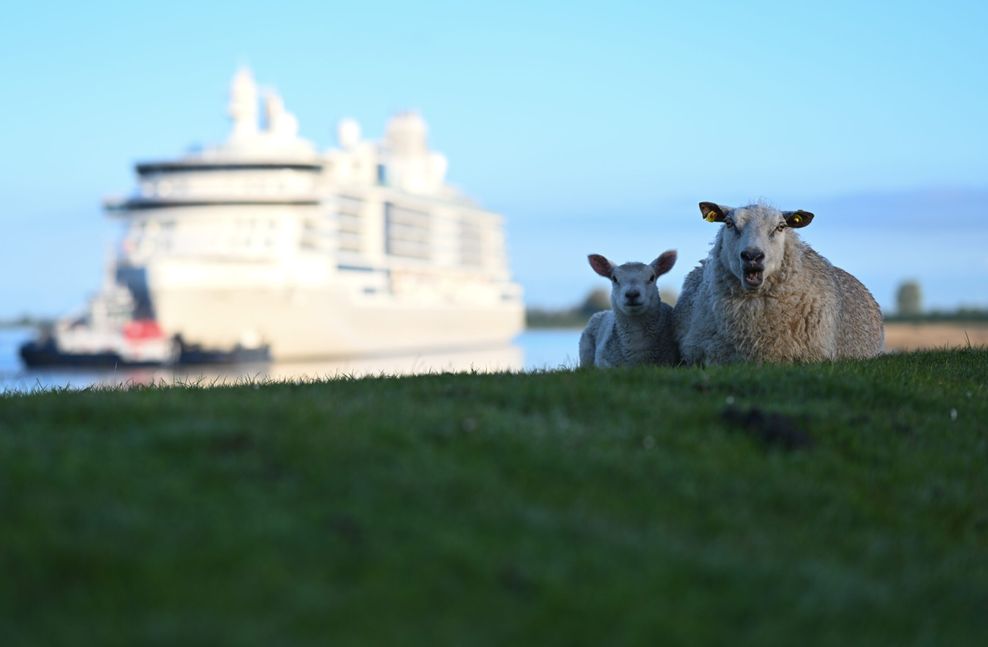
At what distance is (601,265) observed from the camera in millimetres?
10953

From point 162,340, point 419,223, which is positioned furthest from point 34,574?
point 419,223

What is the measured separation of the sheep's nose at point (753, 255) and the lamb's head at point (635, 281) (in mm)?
1155

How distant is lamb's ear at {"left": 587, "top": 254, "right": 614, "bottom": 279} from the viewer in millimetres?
10859

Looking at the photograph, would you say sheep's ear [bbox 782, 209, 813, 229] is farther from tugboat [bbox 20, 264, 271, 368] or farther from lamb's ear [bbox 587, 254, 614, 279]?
tugboat [bbox 20, 264, 271, 368]

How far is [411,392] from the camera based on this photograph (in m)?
6.82

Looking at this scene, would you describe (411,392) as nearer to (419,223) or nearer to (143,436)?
(143,436)

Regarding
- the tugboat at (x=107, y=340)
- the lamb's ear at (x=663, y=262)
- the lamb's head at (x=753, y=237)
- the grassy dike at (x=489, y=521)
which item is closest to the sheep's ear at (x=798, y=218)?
the lamb's head at (x=753, y=237)

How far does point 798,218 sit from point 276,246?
44.3 metres

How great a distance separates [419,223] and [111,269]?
20115mm

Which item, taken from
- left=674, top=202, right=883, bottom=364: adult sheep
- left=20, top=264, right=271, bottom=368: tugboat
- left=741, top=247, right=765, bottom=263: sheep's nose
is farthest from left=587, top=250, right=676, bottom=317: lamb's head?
left=20, top=264, right=271, bottom=368: tugboat

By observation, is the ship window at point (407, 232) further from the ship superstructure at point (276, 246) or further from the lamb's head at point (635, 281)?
the lamb's head at point (635, 281)

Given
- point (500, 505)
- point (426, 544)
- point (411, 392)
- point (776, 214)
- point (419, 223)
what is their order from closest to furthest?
point (426, 544) < point (500, 505) < point (411, 392) < point (776, 214) < point (419, 223)

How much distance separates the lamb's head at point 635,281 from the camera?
10.1 metres

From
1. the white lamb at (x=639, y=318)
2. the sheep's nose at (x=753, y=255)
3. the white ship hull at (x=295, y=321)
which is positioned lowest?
the white lamb at (x=639, y=318)
